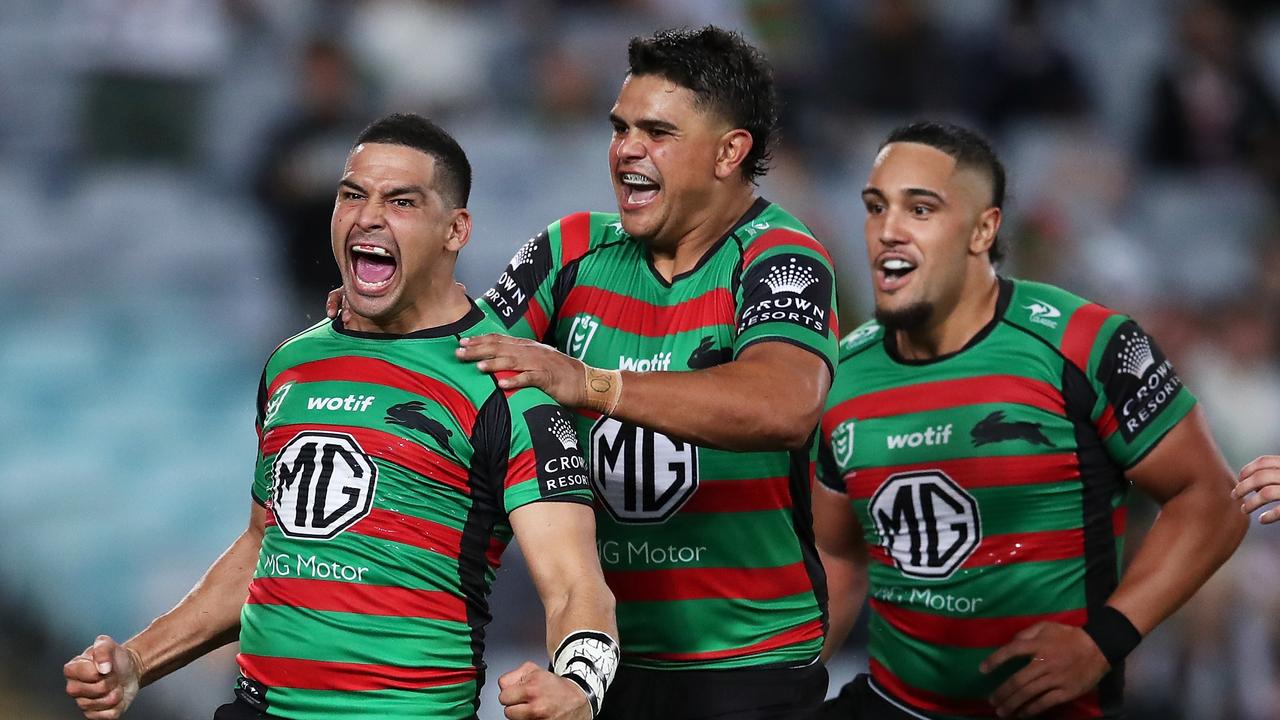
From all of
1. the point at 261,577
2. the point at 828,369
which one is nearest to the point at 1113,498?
the point at 828,369

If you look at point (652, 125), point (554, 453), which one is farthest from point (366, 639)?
point (652, 125)

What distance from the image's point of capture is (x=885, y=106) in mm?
9625

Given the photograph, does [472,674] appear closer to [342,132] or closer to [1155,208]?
[342,132]

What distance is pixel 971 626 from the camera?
457cm

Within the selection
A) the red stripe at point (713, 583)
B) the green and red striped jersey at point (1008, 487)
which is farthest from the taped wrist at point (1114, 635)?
the red stripe at point (713, 583)

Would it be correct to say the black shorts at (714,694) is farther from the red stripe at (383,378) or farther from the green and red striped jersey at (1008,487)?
the red stripe at (383,378)

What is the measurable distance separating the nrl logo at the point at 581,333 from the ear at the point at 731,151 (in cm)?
54

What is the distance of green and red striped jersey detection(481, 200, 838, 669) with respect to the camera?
13.0 feet

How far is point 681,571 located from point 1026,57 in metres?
6.71

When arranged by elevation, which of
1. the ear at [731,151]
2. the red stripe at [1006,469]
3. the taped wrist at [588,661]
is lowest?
the taped wrist at [588,661]

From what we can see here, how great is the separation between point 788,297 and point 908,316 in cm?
106

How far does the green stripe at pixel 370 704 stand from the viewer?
3340 mm

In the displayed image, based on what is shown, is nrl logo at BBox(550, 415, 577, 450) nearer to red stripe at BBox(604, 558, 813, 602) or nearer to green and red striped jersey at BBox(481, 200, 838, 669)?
green and red striped jersey at BBox(481, 200, 838, 669)

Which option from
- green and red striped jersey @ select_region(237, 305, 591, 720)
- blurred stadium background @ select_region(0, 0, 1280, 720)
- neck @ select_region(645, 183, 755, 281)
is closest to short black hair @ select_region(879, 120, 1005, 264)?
neck @ select_region(645, 183, 755, 281)
